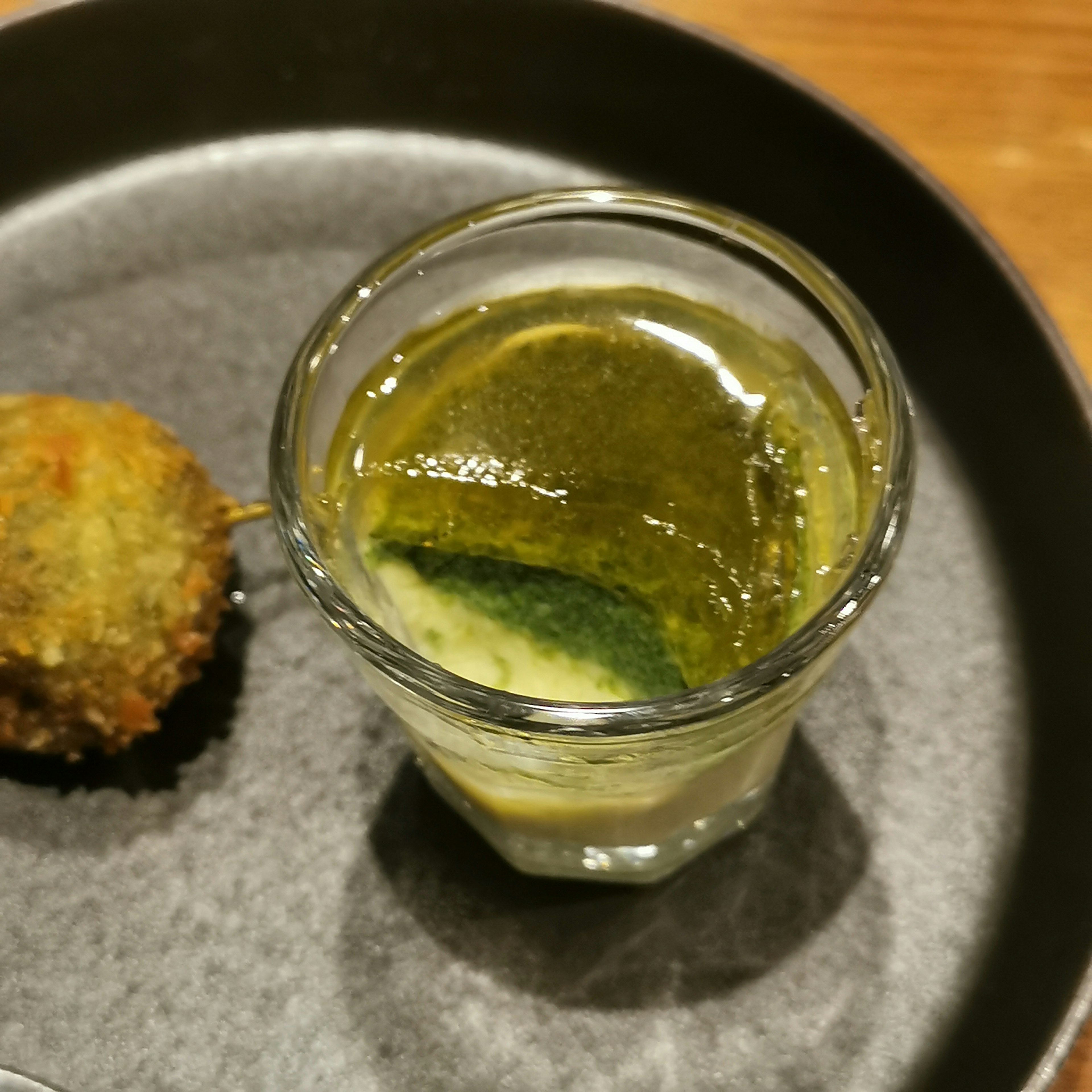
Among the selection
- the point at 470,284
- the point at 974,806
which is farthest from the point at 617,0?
the point at 974,806

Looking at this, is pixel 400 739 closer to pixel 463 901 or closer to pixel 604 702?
pixel 463 901

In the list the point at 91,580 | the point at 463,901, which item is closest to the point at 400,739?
the point at 463,901

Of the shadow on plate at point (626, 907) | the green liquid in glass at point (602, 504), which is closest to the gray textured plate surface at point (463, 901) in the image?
the shadow on plate at point (626, 907)

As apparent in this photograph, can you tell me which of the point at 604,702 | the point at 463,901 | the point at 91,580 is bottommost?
the point at 463,901

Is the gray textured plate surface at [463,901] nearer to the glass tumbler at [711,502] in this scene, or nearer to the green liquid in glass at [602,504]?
the glass tumbler at [711,502]

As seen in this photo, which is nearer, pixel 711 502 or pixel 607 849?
pixel 711 502

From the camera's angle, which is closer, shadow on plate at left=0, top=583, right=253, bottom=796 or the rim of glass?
the rim of glass

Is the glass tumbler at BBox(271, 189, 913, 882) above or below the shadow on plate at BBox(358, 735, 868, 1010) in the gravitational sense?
above

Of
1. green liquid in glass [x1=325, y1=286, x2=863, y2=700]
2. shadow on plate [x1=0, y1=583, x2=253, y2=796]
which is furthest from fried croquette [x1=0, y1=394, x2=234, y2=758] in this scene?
green liquid in glass [x1=325, y1=286, x2=863, y2=700]

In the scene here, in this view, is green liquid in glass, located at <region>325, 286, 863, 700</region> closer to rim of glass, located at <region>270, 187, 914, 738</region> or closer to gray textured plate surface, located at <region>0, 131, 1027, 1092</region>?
rim of glass, located at <region>270, 187, 914, 738</region>
